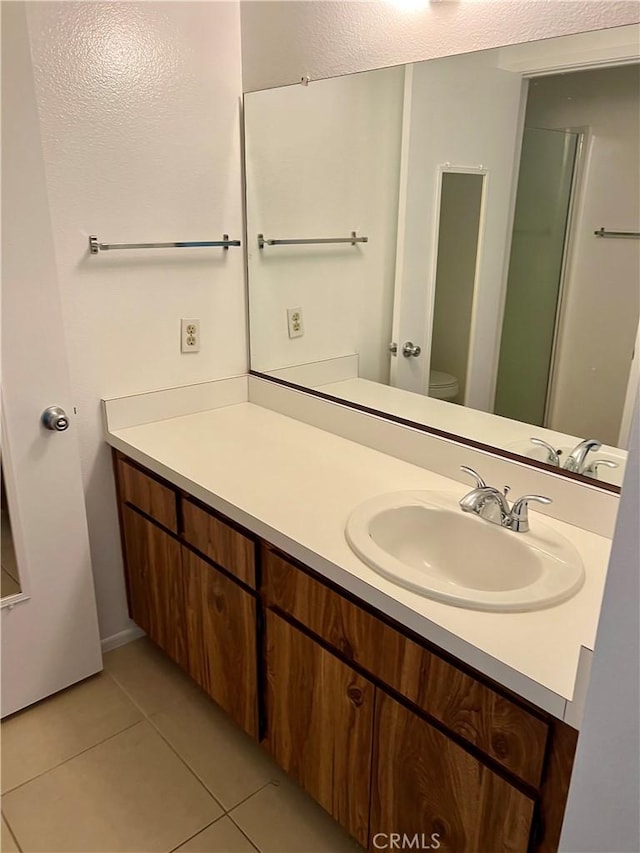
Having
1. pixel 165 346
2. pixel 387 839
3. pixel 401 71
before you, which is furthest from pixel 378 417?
pixel 387 839

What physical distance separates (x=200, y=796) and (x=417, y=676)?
3.07 feet

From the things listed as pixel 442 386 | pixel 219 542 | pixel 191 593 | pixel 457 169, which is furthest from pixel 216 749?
pixel 457 169

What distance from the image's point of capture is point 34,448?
71.9 inches

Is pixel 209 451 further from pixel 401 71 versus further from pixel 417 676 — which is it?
pixel 401 71

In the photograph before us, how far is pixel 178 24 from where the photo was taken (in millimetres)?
1879

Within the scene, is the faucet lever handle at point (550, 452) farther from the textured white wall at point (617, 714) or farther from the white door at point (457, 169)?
the textured white wall at point (617, 714)

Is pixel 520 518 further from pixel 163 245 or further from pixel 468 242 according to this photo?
pixel 163 245

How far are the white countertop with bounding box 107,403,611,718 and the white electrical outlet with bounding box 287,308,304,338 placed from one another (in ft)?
0.99

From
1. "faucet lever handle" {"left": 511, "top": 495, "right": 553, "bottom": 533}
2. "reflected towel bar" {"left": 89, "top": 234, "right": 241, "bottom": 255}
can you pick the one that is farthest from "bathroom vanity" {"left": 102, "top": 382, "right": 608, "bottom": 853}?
"reflected towel bar" {"left": 89, "top": 234, "right": 241, "bottom": 255}

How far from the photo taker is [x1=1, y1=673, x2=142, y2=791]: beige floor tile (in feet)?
5.94

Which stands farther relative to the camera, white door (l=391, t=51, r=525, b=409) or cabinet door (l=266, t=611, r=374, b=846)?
white door (l=391, t=51, r=525, b=409)

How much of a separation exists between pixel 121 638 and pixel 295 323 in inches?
52.3

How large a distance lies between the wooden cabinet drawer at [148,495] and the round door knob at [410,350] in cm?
Answer: 82

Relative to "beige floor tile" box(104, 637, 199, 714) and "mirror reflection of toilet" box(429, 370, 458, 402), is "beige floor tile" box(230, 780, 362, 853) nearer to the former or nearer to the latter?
"beige floor tile" box(104, 637, 199, 714)
